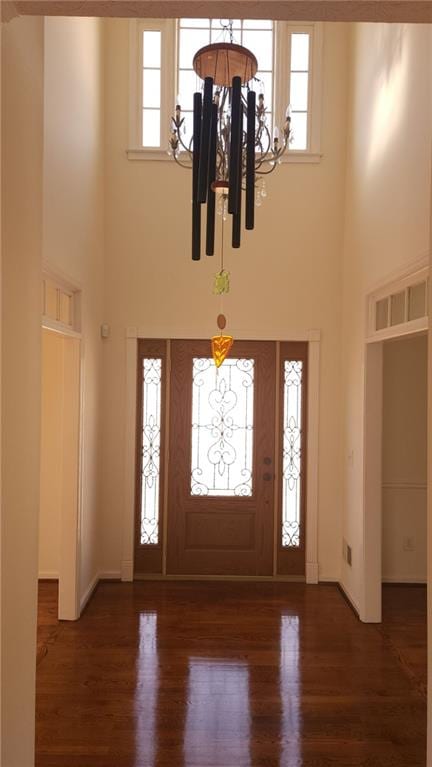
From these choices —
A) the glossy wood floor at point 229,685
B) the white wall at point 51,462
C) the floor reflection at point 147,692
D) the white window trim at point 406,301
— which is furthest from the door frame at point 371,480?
the white wall at point 51,462

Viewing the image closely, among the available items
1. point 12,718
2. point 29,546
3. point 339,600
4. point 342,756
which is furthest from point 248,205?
point 339,600

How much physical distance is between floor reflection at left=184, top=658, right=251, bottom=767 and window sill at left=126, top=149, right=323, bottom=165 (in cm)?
434

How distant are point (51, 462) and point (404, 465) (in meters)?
3.37

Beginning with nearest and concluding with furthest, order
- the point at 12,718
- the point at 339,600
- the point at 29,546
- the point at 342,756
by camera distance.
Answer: the point at 12,718 < the point at 29,546 < the point at 342,756 < the point at 339,600

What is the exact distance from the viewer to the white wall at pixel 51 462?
5316mm

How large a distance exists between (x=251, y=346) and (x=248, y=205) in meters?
2.69

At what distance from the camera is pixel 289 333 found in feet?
17.9

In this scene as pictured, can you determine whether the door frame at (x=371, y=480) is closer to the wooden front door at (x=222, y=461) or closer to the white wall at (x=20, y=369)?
the wooden front door at (x=222, y=461)

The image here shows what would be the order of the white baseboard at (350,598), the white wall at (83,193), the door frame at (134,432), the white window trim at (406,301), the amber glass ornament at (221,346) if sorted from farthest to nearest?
the door frame at (134,432) → the white baseboard at (350,598) → the amber glass ornament at (221,346) → the white wall at (83,193) → the white window trim at (406,301)

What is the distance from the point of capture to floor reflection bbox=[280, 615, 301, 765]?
2.88 metres

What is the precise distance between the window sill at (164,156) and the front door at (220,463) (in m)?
1.75

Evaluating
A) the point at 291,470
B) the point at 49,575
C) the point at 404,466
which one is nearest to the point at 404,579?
the point at 404,466

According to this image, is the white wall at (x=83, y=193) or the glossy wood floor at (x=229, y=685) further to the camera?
the white wall at (x=83, y=193)

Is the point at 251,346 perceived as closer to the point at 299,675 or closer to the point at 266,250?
the point at 266,250
